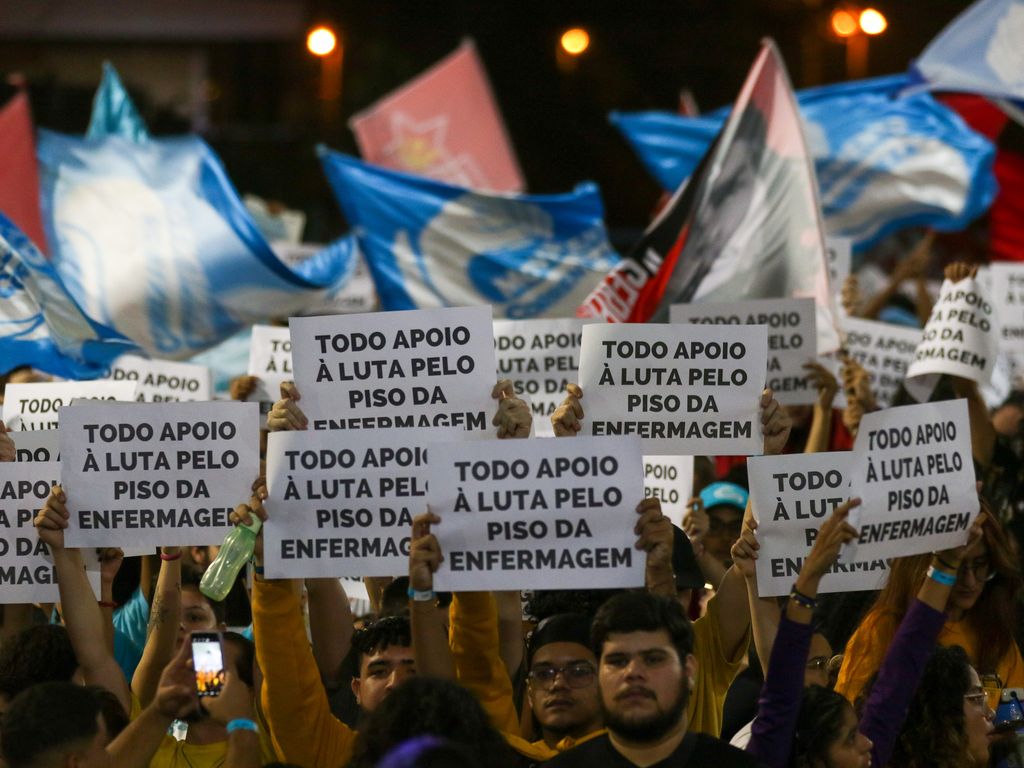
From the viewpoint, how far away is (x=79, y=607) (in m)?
5.38

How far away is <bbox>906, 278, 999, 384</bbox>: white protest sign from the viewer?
309 inches

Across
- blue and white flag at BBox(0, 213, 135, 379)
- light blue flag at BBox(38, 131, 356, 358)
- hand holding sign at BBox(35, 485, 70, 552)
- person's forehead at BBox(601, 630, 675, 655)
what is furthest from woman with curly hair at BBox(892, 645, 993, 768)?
light blue flag at BBox(38, 131, 356, 358)

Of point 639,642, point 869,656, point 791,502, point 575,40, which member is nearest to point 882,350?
point 869,656

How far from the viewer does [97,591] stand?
5852mm

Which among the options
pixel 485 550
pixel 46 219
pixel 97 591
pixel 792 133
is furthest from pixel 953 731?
pixel 46 219

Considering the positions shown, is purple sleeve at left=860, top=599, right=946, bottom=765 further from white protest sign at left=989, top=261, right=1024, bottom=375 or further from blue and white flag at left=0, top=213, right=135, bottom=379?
white protest sign at left=989, top=261, right=1024, bottom=375

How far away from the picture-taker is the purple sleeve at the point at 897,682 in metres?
5.01

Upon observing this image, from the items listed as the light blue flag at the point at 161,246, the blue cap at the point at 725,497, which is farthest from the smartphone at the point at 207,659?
the light blue flag at the point at 161,246

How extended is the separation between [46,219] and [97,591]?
505 centimetres

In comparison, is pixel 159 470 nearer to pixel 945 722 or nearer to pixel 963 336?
pixel 945 722

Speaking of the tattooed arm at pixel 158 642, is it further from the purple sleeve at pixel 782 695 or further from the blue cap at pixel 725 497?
the blue cap at pixel 725 497

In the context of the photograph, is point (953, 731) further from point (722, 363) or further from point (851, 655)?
point (722, 363)

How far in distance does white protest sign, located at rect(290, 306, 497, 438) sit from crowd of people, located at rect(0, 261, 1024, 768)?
0.11 meters

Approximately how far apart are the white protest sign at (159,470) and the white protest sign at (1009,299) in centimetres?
579
